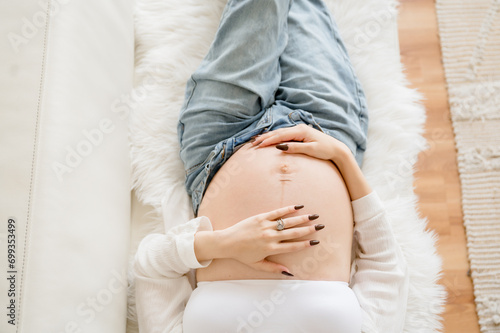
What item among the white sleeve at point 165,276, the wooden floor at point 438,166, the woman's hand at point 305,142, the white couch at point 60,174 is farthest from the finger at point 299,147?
the wooden floor at point 438,166

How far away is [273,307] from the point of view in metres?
1.00

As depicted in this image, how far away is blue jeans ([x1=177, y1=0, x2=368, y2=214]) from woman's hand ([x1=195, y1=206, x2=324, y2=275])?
192 mm

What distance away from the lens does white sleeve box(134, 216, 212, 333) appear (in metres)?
1.05

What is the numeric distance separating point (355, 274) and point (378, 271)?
0.07m

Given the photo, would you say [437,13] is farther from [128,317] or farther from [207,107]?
[128,317]

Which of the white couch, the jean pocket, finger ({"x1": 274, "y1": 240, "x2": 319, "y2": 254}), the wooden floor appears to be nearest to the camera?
the white couch

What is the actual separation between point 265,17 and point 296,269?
2.12 ft

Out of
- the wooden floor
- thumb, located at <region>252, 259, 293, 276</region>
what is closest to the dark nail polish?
thumb, located at <region>252, 259, 293, 276</region>

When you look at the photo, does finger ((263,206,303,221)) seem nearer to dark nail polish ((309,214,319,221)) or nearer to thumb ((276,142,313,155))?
dark nail polish ((309,214,319,221))

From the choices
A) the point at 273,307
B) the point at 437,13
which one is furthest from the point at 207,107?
the point at 437,13

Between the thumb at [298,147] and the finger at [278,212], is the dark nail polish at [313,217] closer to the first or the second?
the finger at [278,212]

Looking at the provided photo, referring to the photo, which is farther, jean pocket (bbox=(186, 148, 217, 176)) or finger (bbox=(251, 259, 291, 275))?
jean pocket (bbox=(186, 148, 217, 176))

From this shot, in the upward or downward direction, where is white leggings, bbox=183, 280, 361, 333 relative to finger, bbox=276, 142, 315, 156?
downward

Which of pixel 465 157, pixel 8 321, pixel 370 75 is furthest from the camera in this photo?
pixel 465 157
